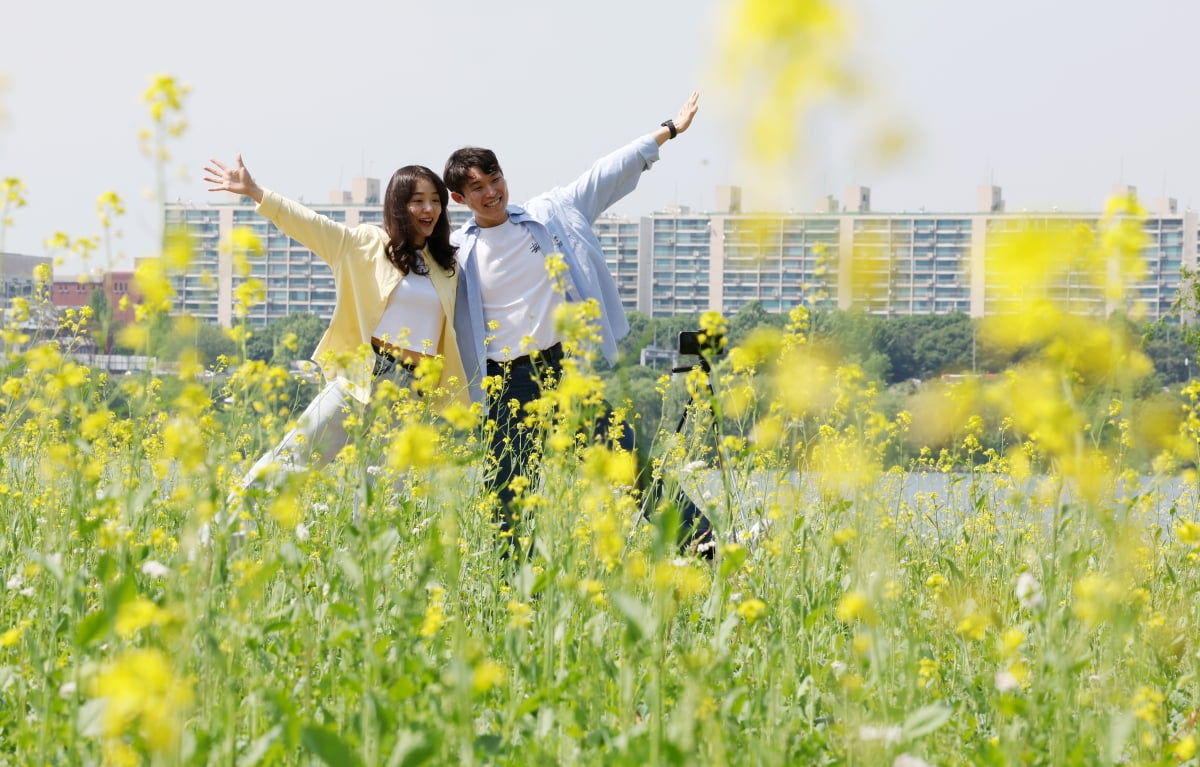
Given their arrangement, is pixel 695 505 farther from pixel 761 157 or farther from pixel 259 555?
pixel 761 157

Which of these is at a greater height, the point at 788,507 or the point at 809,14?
the point at 809,14

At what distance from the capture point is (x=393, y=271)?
4129 millimetres

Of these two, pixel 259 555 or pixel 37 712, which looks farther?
pixel 259 555

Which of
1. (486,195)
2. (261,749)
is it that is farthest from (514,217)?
(261,749)

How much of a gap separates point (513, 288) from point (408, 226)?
0.41 m

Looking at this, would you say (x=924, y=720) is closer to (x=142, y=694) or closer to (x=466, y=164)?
(x=142, y=694)

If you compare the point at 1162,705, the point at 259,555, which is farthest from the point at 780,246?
the point at 259,555

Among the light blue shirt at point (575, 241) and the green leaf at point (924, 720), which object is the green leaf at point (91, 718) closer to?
the green leaf at point (924, 720)

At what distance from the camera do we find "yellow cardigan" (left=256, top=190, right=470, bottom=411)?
4.07 m

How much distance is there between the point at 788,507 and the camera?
2527 millimetres

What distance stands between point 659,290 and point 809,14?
123 meters

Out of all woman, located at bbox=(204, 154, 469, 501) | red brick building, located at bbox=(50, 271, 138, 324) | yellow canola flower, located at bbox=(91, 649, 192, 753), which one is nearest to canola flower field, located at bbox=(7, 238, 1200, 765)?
yellow canola flower, located at bbox=(91, 649, 192, 753)

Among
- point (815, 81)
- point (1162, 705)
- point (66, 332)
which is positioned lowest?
point (1162, 705)

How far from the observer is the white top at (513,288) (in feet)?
13.8
